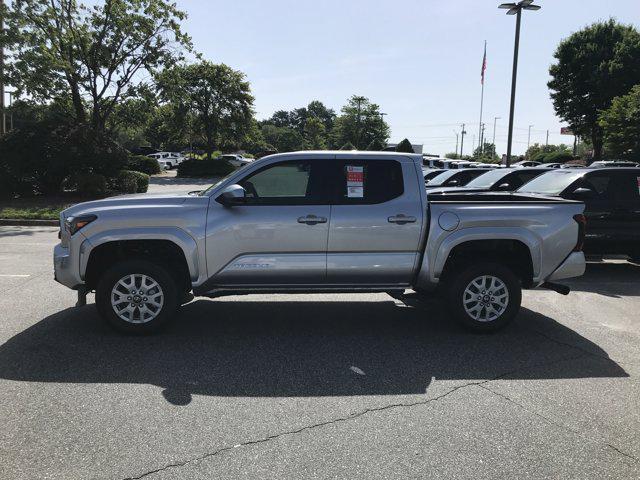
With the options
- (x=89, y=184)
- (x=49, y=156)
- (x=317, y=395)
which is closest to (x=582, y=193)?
(x=317, y=395)

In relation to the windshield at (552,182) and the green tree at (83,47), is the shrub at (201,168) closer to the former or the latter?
the green tree at (83,47)

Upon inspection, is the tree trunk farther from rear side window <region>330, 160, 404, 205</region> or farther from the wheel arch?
the wheel arch

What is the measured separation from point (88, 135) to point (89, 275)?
52.9 ft

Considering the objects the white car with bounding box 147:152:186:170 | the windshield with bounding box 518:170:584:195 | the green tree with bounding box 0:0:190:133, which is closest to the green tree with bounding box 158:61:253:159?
the white car with bounding box 147:152:186:170

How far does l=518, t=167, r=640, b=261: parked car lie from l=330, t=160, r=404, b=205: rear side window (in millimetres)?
4549

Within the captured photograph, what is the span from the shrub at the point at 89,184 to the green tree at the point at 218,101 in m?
24.9

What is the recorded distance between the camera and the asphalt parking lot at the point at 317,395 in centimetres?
324

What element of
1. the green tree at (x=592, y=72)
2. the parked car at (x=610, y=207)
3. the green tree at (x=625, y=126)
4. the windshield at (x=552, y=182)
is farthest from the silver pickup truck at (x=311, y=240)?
the green tree at (x=592, y=72)

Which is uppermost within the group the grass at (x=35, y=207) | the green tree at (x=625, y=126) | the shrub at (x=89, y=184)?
the green tree at (x=625, y=126)

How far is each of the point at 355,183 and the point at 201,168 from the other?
36.4m

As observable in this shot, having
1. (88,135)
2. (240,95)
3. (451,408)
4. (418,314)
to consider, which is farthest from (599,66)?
(451,408)

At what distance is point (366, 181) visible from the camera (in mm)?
5672

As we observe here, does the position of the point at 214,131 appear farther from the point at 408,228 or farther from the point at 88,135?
the point at 408,228

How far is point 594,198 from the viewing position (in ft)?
29.7
